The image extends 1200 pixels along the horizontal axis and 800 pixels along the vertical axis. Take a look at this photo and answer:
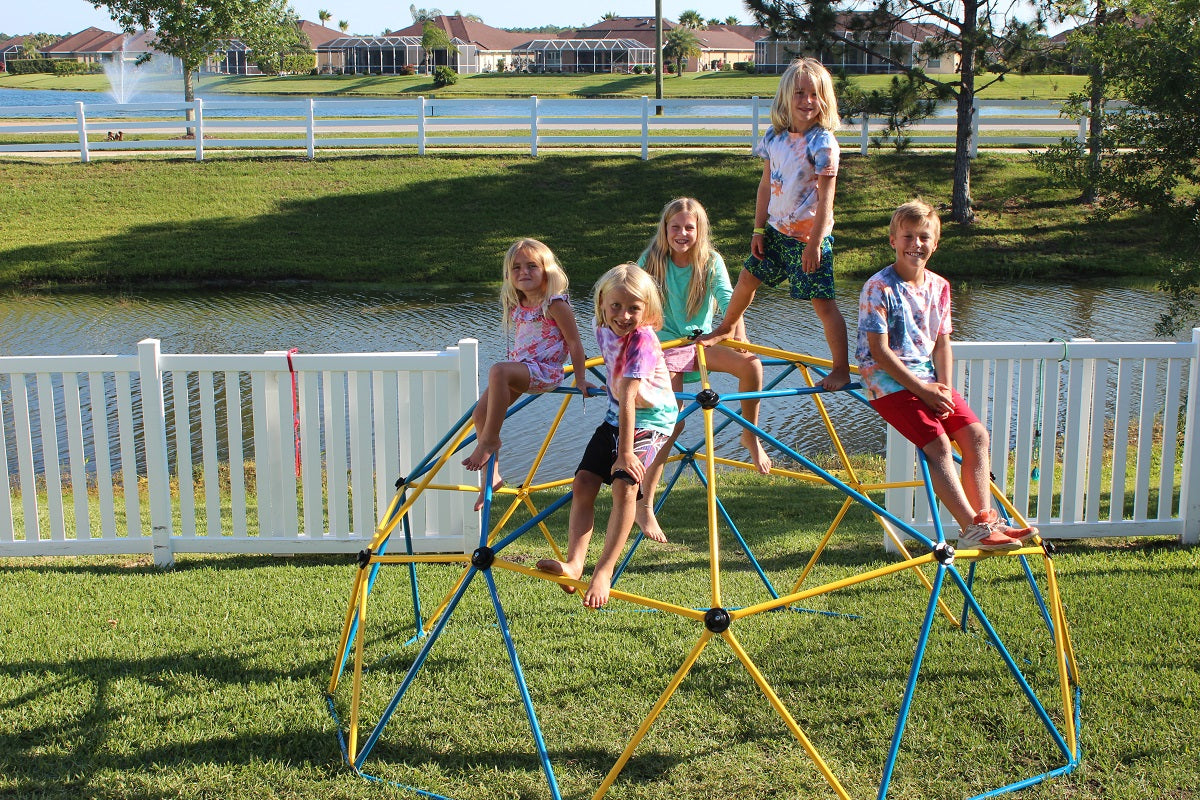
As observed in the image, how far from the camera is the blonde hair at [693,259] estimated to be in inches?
215

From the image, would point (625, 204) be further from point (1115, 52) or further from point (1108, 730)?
point (1108, 730)

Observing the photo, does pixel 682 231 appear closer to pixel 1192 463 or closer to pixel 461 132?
pixel 1192 463

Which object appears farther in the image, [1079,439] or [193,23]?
[193,23]

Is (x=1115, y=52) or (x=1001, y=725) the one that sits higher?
(x=1115, y=52)

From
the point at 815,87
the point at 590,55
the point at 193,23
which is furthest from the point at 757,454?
the point at 590,55

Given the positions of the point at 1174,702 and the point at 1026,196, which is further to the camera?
the point at 1026,196

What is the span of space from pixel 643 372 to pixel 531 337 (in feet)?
3.13

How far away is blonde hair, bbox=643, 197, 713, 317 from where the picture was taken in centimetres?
545

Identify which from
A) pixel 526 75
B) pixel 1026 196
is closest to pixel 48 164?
pixel 1026 196

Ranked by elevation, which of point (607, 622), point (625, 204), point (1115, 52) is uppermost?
point (1115, 52)

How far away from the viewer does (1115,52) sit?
31.5ft

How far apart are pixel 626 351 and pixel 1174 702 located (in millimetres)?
2727

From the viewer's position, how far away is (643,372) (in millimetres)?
4363

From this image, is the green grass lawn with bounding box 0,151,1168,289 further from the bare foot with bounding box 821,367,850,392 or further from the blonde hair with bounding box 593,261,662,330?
the blonde hair with bounding box 593,261,662,330
